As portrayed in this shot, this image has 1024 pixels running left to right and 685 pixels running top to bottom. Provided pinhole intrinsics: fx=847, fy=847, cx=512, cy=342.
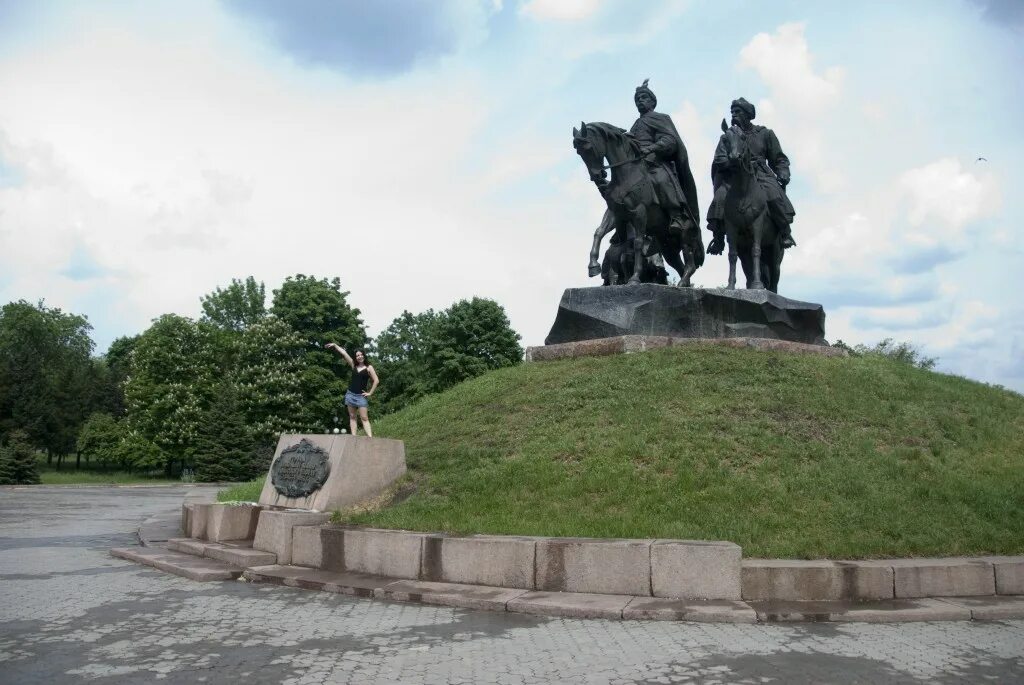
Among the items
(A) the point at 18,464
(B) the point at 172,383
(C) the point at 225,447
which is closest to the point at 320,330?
(B) the point at 172,383

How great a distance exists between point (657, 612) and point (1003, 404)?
10446mm

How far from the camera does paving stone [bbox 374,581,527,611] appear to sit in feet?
27.7

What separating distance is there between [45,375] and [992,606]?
66.6 metres

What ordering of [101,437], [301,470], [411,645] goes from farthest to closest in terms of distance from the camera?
1. [101,437]
2. [301,470]
3. [411,645]

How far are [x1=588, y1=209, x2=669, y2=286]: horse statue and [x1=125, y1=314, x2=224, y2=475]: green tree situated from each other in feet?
112

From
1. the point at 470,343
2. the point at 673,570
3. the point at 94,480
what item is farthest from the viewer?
the point at 470,343

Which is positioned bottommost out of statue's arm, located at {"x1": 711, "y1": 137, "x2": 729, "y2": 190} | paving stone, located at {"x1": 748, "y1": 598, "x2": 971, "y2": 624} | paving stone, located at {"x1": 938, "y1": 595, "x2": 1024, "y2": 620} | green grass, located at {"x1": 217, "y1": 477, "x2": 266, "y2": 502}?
paving stone, located at {"x1": 748, "y1": 598, "x2": 971, "y2": 624}

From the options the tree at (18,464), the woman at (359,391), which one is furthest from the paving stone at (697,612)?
the tree at (18,464)

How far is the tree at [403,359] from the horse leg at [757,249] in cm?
3280

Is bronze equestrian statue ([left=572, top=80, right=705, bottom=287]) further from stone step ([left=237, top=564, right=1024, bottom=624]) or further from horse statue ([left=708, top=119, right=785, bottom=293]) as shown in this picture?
stone step ([left=237, top=564, right=1024, bottom=624])

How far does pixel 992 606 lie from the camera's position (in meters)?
8.09

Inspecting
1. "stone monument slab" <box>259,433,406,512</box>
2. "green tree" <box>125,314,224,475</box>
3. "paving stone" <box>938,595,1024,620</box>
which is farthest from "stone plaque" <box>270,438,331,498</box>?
"green tree" <box>125,314,224,475</box>

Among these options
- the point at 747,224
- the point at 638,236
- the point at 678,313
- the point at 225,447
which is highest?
the point at 747,224

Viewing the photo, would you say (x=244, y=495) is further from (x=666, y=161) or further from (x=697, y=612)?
(x=666, y=161)
